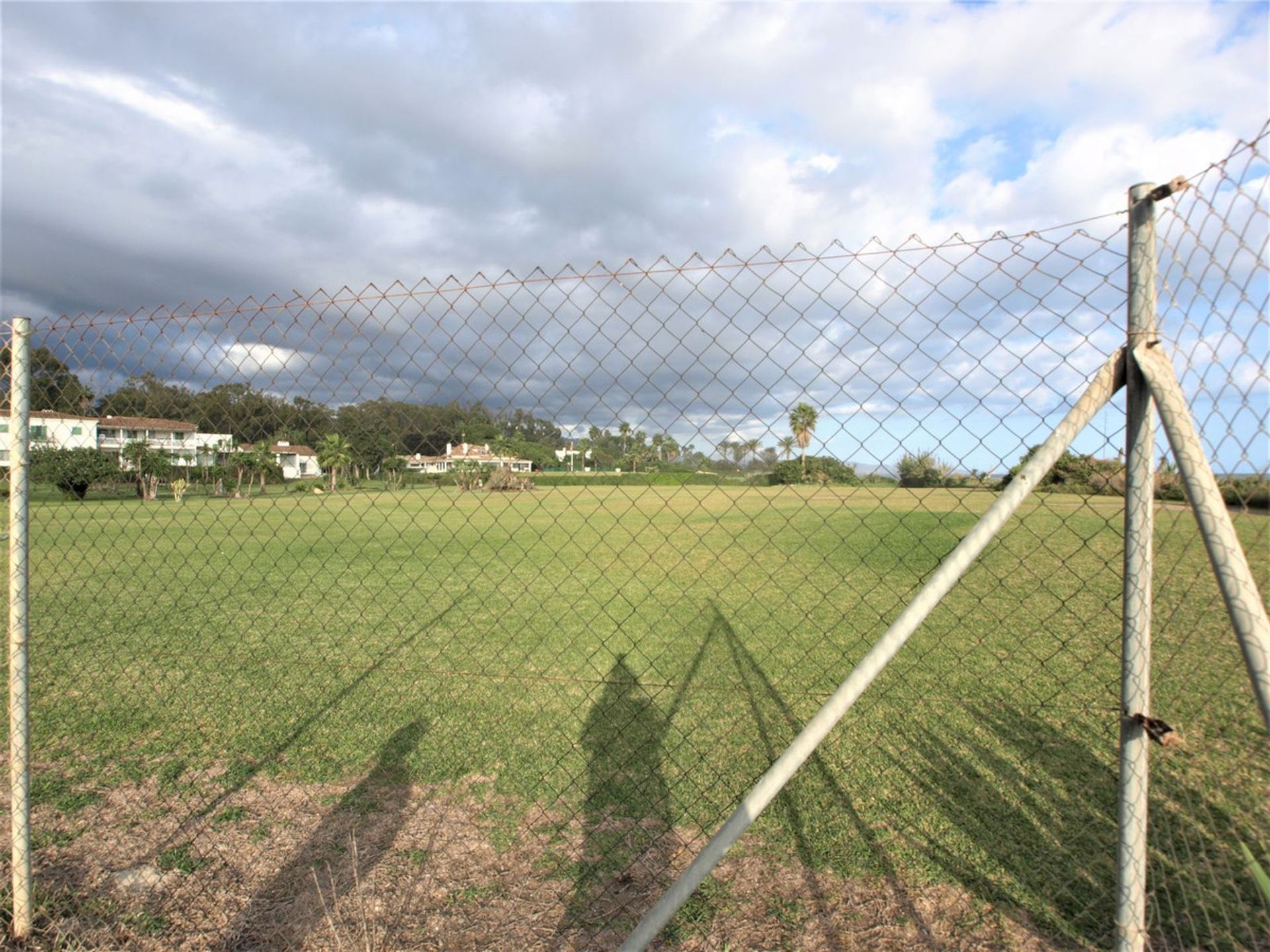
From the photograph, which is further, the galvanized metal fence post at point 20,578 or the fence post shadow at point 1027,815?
the fence post shadow at point 1027,815

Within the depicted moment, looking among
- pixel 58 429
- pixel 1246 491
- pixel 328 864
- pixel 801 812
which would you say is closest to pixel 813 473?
pixel 1246 491

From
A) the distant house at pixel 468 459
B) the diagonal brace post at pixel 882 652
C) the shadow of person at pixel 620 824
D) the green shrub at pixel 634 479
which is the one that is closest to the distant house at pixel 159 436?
the distant house at pixel 468 459

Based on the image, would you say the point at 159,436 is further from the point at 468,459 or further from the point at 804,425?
the point at 804,425

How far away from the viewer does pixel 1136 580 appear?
5.15 ft

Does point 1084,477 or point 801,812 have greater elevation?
point 1084,477

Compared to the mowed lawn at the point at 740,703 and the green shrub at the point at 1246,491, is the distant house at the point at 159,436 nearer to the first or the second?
the mowed lawn at the point at 740,703

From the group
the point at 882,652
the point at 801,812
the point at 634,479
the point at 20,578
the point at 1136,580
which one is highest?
the point at 634,479

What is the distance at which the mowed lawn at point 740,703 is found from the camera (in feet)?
8.87

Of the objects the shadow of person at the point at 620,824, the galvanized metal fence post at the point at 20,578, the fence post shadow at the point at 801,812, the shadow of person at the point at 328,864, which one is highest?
the galvanized metal fence post at the point at 20,578

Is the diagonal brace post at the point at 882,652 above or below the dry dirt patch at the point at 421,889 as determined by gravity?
above

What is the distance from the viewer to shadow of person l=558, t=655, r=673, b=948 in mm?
2379

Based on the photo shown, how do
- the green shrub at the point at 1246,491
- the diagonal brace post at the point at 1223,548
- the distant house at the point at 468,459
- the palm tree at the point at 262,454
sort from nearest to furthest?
the diagonal brace post at the point at 1223,548
the green shrub at the point at 1246,491
the distant house at the point at 468,459
the palm tree at the point at 262,454

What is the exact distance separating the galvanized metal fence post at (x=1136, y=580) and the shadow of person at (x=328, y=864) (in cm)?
210

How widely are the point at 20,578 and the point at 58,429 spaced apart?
6.58 ft
